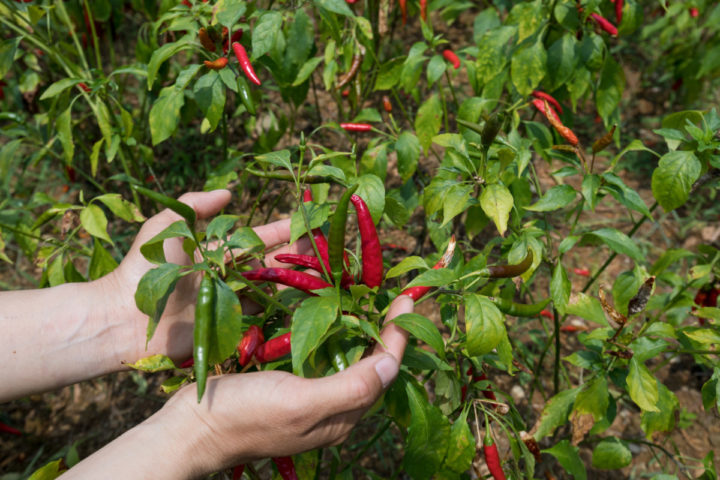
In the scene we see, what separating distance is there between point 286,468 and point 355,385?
465mm

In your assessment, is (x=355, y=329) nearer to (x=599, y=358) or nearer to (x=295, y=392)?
(x=295, y=392)

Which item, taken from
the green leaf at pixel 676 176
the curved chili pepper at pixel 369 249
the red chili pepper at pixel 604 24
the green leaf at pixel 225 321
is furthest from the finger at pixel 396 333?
the red chili pepper at pixel 604 24

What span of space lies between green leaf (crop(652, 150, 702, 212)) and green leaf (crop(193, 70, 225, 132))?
1.29 metres

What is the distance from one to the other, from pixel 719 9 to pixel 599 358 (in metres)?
2.17

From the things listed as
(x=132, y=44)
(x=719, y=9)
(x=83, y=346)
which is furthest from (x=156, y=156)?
(x=719, y=9)

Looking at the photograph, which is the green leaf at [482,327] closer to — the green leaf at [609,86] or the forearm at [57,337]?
the forearm at [57,337]

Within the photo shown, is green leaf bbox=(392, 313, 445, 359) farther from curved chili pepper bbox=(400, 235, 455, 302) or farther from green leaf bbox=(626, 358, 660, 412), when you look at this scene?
green leaf bbox=(626, 358, 660, 412)

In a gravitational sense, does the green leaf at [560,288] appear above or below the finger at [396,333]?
below

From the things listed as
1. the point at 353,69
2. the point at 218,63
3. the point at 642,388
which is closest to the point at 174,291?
the point at 218,63

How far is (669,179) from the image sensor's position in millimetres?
1381

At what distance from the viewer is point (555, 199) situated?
142 cm

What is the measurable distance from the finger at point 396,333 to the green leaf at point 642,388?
657mm

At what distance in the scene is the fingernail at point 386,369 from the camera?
1146 millimetres

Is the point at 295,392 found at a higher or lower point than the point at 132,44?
lower
